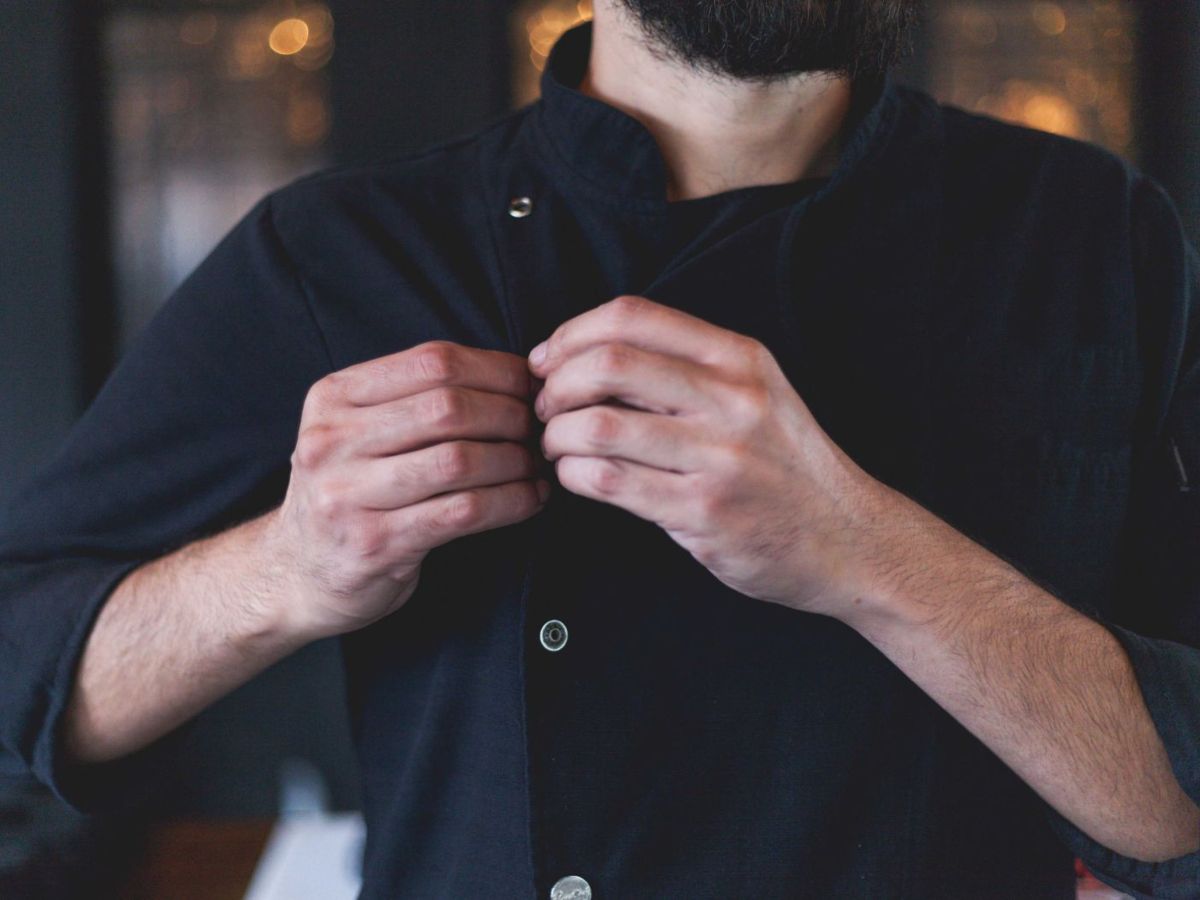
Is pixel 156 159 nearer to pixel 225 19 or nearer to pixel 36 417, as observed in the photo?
pixel 225 19

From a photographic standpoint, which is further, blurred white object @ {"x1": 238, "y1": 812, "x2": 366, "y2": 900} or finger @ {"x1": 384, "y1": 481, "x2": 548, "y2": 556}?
blurred white object @ {"x1": 238, "y1": 812, "x2": 366, "y2": 900}

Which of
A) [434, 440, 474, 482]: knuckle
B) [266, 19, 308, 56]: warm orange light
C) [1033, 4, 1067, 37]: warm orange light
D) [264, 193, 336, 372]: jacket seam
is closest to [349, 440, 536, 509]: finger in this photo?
[434, 440, 474, 482]: knuckle

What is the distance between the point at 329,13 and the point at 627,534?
2720 millimetres

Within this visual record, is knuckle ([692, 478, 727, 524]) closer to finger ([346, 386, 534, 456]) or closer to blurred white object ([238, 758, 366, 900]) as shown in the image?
finger ([346, 386, 534, 456])

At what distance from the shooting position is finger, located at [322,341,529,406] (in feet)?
2.34

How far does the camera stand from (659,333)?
2.17 ft

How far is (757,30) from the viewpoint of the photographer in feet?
2.68

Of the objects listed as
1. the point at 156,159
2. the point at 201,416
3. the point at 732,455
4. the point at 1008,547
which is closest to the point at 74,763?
the point at 201,416

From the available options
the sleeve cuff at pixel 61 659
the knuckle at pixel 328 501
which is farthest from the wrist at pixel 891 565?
the sleeve cuff at pixel 61 659

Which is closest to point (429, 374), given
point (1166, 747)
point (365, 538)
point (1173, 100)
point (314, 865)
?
point (365, 538)

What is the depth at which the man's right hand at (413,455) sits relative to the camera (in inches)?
27.8

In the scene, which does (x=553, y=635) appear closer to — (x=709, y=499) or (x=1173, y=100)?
(x=709, y=499)

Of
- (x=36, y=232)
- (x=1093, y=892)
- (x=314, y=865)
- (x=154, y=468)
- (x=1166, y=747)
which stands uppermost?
(x=154, y=468)

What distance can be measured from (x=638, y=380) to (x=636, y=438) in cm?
3
